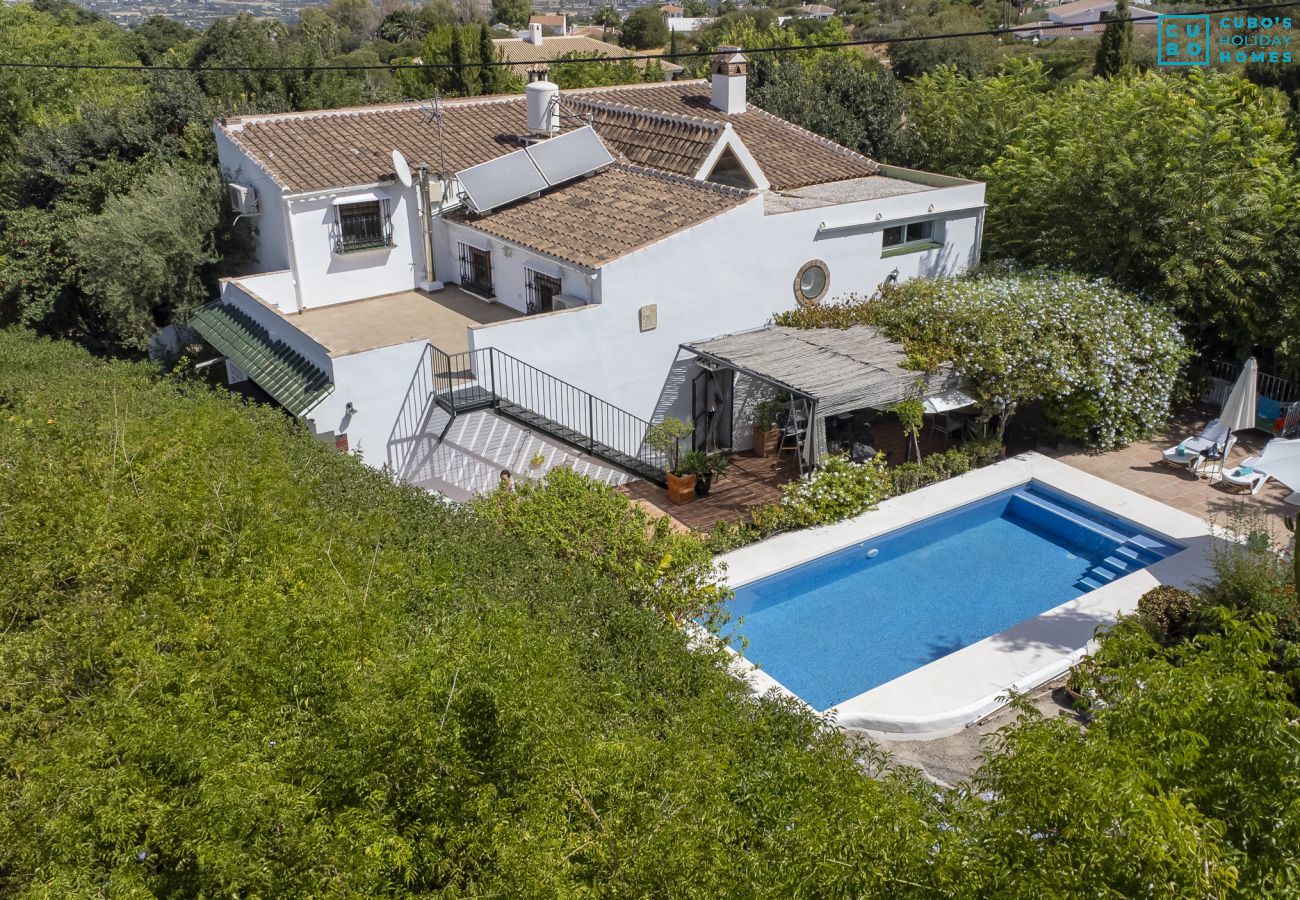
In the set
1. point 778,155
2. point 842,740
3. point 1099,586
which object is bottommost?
point 1099,586

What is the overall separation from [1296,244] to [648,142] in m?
13.2

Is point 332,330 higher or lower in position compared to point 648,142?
lower

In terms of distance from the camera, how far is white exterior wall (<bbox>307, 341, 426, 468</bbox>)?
54.7ft

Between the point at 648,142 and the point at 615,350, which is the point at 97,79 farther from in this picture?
the point at 615,350

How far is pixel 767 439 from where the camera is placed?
20469 millimetres

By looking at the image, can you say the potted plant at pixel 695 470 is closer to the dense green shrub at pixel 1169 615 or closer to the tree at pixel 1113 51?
the dense green shrub at pixel 1169 615

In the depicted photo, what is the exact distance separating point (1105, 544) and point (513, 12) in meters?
107

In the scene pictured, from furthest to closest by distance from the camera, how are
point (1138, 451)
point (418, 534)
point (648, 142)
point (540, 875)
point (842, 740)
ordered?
point (648, 142) < point (1138, 451) < point (418, 534) < point (842, 740) < point (540, 875)

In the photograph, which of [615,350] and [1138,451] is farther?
[1138,451]

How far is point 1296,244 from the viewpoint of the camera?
766 inches

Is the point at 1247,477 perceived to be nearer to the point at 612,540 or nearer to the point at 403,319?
the point at 612,540

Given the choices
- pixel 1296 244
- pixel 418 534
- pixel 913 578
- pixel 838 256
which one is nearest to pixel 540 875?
pixel 418 534

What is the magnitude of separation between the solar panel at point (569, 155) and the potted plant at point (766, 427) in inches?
248

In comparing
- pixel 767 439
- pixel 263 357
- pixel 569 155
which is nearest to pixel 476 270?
pixel 569 155
